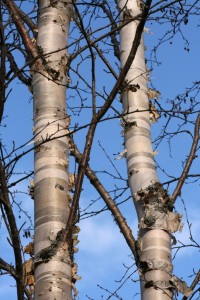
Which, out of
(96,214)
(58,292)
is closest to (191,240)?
(96,214)

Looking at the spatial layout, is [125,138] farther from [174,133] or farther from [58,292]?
[58,292]

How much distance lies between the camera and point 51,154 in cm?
361

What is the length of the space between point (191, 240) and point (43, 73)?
1515 mm

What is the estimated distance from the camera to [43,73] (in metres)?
4.00

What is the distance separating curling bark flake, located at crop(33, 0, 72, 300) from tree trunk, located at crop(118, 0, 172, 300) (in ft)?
1.34

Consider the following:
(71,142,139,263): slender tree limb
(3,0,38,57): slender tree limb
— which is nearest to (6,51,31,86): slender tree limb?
(3,0,38,57): slender tree limb

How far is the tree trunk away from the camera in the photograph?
361 cm

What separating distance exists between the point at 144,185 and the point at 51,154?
614 millimetres

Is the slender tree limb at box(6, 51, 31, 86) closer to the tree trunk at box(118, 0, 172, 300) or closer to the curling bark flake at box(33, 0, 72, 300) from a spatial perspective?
the curling bark flake at box(33, 0, 72, 300)

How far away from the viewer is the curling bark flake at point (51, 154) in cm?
321

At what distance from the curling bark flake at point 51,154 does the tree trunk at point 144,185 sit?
0.41m

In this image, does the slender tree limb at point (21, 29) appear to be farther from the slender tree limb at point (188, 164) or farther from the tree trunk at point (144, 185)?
the slender tree limb at point (188, 164)

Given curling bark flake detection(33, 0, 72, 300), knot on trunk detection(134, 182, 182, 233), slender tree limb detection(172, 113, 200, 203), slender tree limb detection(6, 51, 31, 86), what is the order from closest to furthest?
curling bark flake detection(33, 0, 72, 300) → knot on trunk detection(134, 182, 182, 233) → slender tree limb detection(172, 113, 200, 203) → slender tree limb detection(6, 51, 31, 86)

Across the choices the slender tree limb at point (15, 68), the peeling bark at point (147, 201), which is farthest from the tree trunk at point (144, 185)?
the slender tree limb at point (15, 68)
